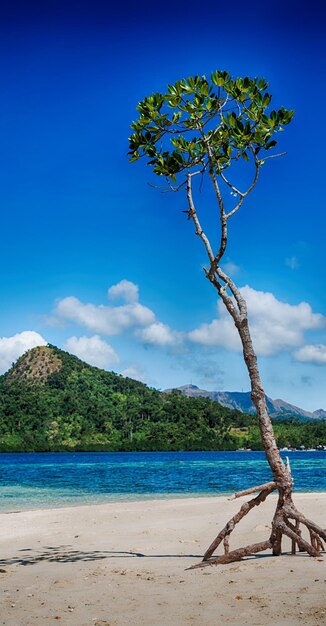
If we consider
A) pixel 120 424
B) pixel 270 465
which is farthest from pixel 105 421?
pixel 270 465

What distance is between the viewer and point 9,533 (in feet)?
58.1

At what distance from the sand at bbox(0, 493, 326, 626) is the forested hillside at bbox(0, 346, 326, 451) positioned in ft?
427

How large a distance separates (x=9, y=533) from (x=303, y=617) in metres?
12.3

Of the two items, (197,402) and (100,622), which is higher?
(197,402)

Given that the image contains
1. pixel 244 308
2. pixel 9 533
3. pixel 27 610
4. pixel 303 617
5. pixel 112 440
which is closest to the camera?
pixel 303 617

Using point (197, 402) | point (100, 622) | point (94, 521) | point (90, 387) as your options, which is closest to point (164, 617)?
point (100, 622)

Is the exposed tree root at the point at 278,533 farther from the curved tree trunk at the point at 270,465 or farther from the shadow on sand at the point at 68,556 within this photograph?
the shadow on sand at the point at 68,556

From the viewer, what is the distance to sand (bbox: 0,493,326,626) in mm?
7699

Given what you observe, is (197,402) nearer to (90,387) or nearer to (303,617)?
(90,387)

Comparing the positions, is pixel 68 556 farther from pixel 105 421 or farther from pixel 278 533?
pixel 105 421

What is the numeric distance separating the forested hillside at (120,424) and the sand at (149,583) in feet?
427

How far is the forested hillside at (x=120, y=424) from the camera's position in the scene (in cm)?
14888

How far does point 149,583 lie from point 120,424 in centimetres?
15582

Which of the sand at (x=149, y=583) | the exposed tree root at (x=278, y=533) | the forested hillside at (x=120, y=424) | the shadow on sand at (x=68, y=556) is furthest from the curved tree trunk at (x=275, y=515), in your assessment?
the forested hillside at (x=120, y=424)
